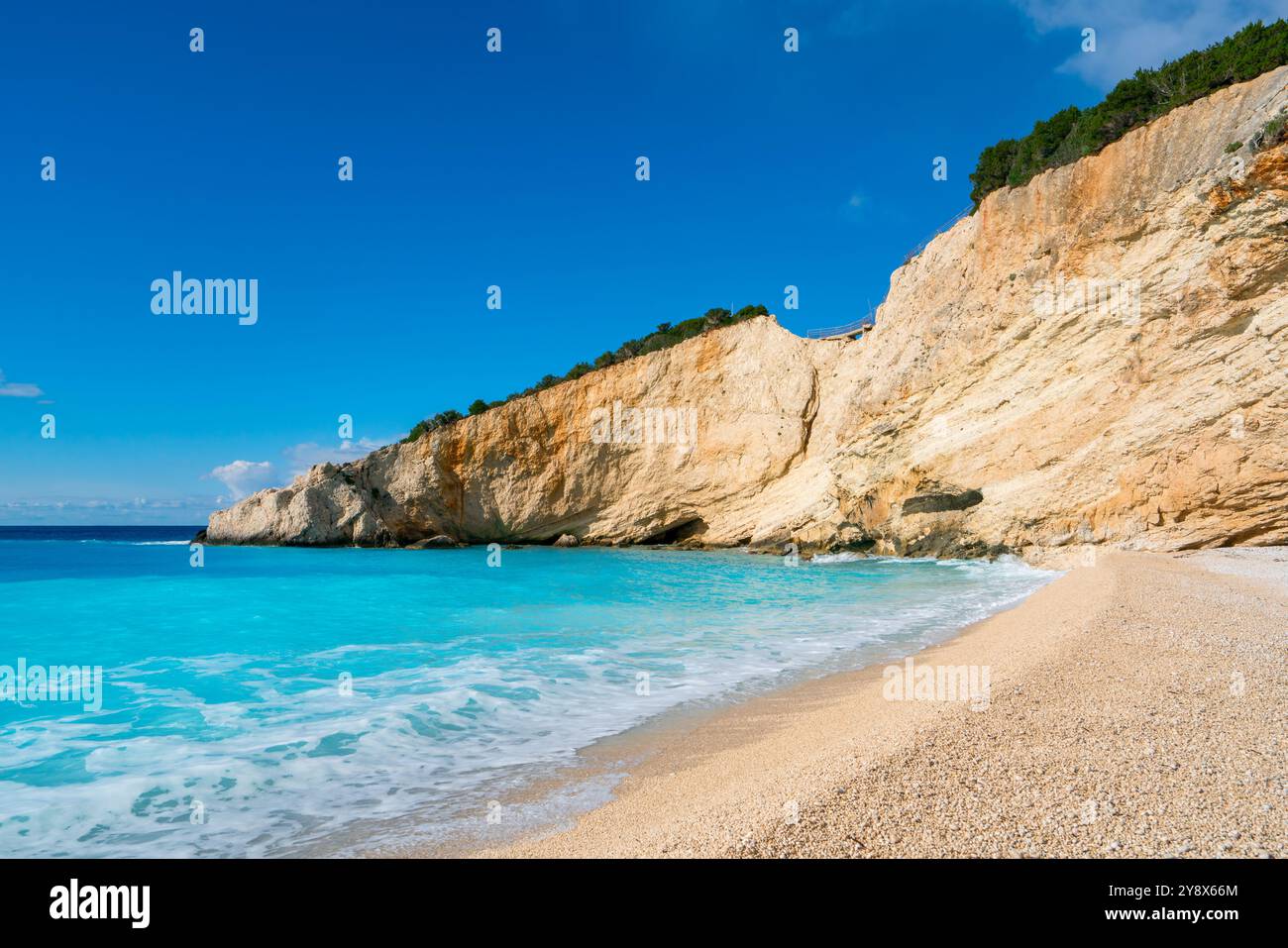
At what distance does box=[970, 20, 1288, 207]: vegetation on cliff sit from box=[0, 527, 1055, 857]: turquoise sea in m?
14.2

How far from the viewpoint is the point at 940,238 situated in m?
25.9

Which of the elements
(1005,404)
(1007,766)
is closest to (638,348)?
(1005,404)

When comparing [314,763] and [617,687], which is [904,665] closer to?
[617,687]

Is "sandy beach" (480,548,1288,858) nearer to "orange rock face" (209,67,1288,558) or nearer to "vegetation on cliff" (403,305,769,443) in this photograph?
"orange rock face" (209,67,1288,558)

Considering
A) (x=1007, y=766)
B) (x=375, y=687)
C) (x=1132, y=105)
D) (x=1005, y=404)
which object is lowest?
(x=375, y=687)

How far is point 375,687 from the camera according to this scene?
800 centimetres

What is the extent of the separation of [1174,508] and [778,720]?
16839 mm

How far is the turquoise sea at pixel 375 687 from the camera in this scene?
4.50m

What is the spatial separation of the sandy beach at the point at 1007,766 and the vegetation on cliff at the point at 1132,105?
1970cm

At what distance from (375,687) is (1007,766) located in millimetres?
6953

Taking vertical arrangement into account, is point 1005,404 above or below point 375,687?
above

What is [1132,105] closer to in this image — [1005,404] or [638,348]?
[1005,404]
